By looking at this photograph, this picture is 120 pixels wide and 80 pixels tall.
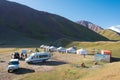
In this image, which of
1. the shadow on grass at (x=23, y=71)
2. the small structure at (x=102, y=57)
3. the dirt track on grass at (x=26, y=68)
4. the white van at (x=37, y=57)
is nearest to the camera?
the dirt track on grass at (x=26, y=68)

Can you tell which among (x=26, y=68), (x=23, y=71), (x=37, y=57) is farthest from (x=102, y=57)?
(x=23, y=71)

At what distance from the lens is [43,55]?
228ft

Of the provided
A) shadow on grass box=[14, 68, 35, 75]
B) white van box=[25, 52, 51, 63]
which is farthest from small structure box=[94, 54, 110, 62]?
shadow on grass box=[14, 68, 35, 75]

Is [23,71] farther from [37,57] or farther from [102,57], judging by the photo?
[102,57]

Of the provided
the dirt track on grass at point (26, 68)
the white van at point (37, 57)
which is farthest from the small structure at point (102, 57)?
the white van at point (37, 57)

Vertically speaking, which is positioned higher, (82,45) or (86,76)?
(82,45)

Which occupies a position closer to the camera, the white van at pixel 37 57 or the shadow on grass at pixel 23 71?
the shadow on grass at pixel 23 71

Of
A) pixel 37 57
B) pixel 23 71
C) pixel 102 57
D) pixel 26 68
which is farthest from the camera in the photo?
pixel 102 57

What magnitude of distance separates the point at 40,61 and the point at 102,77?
25343mm

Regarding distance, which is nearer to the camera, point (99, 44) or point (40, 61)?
point (40, 61)

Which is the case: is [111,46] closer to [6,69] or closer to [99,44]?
[99,44]

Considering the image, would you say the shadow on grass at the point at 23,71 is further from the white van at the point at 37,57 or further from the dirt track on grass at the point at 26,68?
the white van at the point at 37,57

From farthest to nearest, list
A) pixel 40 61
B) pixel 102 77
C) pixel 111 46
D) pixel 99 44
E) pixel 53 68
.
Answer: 1. pixel 99 44
2. pixel 111 46
3. pixel 40 61
4. pixel 53 68
5. pixel 102 77

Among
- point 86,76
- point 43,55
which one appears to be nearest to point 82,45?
point 43,55
